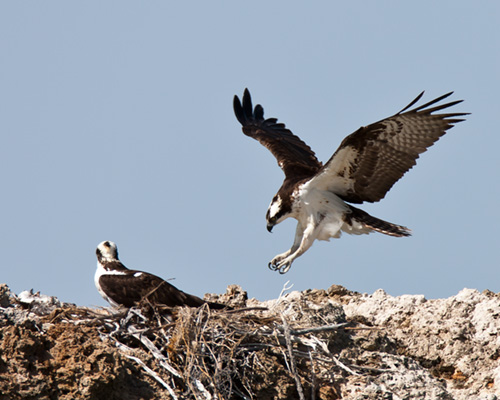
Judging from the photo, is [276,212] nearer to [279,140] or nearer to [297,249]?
[297,249]

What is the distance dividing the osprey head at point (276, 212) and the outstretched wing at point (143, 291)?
270 centimetres

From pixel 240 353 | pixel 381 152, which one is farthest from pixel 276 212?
pixel 240 353

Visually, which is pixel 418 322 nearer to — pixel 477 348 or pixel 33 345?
pixel 477 348

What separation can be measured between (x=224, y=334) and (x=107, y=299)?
137cm

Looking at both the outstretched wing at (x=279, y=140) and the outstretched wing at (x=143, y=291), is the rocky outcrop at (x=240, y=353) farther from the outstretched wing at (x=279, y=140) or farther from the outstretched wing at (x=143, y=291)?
the outstretched wing at (x=279, y=140)

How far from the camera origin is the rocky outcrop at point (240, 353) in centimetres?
531

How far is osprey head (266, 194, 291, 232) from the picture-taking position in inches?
357

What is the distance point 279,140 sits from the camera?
10891 millimetres

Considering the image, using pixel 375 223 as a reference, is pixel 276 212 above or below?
above

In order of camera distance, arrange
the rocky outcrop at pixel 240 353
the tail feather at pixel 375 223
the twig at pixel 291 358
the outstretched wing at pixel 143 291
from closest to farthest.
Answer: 1. the rocky outcrop at pixel 240 353
2. the twig at pixel 291 358
3. the outstretched wing at pixel 143 291
4. the tail feather at pixel 375 223

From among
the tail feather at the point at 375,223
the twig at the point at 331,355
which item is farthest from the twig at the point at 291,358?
the tail feather at the point at 375,223

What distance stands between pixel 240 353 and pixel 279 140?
546 centimetres

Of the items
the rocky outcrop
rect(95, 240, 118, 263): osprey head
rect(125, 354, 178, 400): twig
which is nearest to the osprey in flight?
the rocky outcrop

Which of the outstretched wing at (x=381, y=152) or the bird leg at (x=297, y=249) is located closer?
the outstretched wing at (x=381, y=152)
